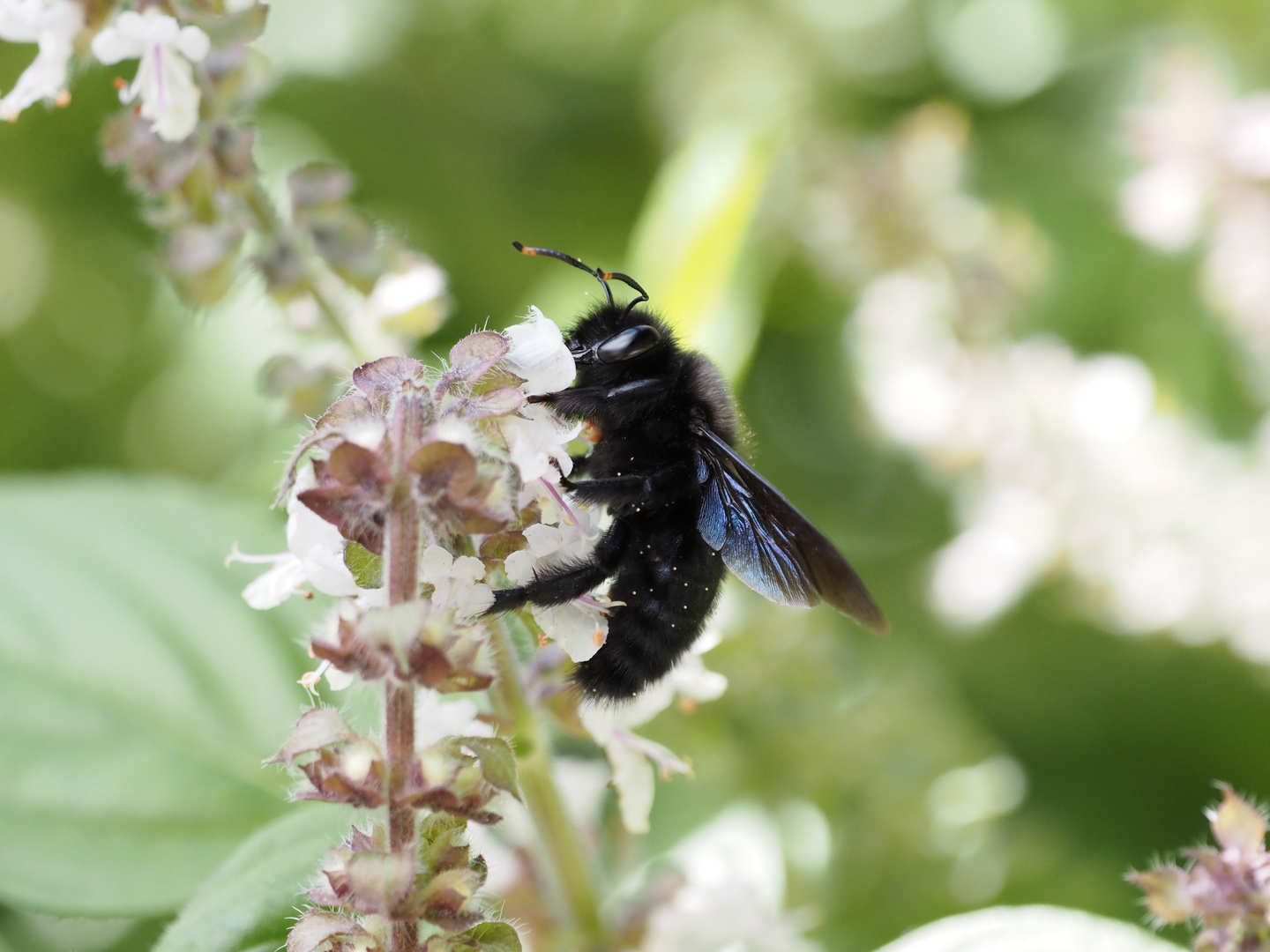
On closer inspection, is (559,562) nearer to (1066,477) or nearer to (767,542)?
(767,542)

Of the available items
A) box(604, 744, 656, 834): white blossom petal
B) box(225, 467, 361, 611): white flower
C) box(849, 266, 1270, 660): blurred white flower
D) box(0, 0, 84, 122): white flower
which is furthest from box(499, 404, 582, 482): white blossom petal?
box(849, 266, 1270, 660): blurred white flower

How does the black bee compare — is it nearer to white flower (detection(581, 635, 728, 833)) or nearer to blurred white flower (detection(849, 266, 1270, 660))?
white flower (detection(581, 635, 728, 833))

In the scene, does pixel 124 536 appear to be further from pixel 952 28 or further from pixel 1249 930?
pixel 952 28

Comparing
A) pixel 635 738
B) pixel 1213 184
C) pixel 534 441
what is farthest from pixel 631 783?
pixel 1213 184

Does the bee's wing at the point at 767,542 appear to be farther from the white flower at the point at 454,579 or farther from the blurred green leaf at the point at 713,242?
the blurred green leaf at the point at 713,242

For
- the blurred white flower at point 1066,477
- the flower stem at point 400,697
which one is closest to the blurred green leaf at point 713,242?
the blurred white flower at point 1066,477

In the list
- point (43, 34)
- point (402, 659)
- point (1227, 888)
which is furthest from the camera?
point (43, 34)
